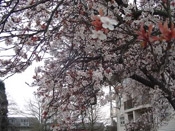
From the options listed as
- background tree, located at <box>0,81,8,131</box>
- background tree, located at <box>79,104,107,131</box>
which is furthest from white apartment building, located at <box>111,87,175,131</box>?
background tree, located at <box>0,81,8,131</box>

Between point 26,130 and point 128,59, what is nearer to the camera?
point 128,59

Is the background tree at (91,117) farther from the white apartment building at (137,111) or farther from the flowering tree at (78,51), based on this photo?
the white apartment building at (137,111)

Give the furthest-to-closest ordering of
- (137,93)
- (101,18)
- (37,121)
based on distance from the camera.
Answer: (37,121)
(137,93)
(101,18)

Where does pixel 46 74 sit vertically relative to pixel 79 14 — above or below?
below

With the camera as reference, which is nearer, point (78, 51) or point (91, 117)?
point (78, 51)

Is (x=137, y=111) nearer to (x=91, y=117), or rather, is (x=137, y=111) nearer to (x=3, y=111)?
(x=91, y=117)

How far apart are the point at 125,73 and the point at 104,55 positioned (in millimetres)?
1090

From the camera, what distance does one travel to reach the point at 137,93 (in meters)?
8.30

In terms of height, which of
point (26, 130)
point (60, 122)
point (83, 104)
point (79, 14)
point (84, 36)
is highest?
point (79, 14)

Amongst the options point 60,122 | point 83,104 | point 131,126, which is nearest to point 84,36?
point 83,104

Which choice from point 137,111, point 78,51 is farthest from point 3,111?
point 78,51

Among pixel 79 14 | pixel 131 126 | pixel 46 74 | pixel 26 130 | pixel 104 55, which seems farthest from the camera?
pixel 26 130

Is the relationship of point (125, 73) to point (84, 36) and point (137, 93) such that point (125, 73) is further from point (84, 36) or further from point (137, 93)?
point (137, 93)

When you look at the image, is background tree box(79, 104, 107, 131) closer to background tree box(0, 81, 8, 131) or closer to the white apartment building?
the white apartment building
